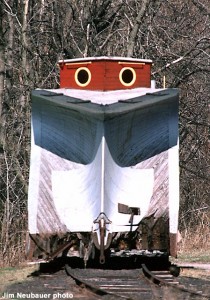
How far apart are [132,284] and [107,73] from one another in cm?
395

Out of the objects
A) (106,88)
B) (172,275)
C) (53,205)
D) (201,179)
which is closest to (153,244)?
(172,275)

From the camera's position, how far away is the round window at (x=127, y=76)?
14.2 metres

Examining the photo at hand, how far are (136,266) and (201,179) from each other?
375 inches

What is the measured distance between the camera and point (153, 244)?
42.6ft

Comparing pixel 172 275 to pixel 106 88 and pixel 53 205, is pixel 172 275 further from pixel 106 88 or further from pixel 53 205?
pixel 106 88

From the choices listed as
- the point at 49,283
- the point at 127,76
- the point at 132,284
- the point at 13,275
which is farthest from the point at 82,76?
the point at 132,284

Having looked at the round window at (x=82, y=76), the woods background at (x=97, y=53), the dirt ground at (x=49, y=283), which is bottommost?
the dirt ground at (x=49, y=283)

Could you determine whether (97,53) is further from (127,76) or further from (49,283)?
(49,283)

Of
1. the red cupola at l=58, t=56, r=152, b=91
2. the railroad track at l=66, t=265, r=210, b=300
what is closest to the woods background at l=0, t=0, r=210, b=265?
the red cupola at l=58, t=56, r=152, b=91

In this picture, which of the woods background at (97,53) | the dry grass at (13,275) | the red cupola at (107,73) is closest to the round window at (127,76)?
the red cupola at (107,73)

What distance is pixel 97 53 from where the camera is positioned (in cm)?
2105

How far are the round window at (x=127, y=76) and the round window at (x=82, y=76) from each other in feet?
1.71

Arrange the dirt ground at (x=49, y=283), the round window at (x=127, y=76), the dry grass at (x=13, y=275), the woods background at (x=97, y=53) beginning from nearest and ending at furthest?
the dirt ground at (x=49, y=283) → the dry grass at (x=13, y=275) → the round window at (x=127, y=76) → the woods background at (x=97, y=53)

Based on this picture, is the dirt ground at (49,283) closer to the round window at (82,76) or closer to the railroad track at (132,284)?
the railroad track at (132,284)
